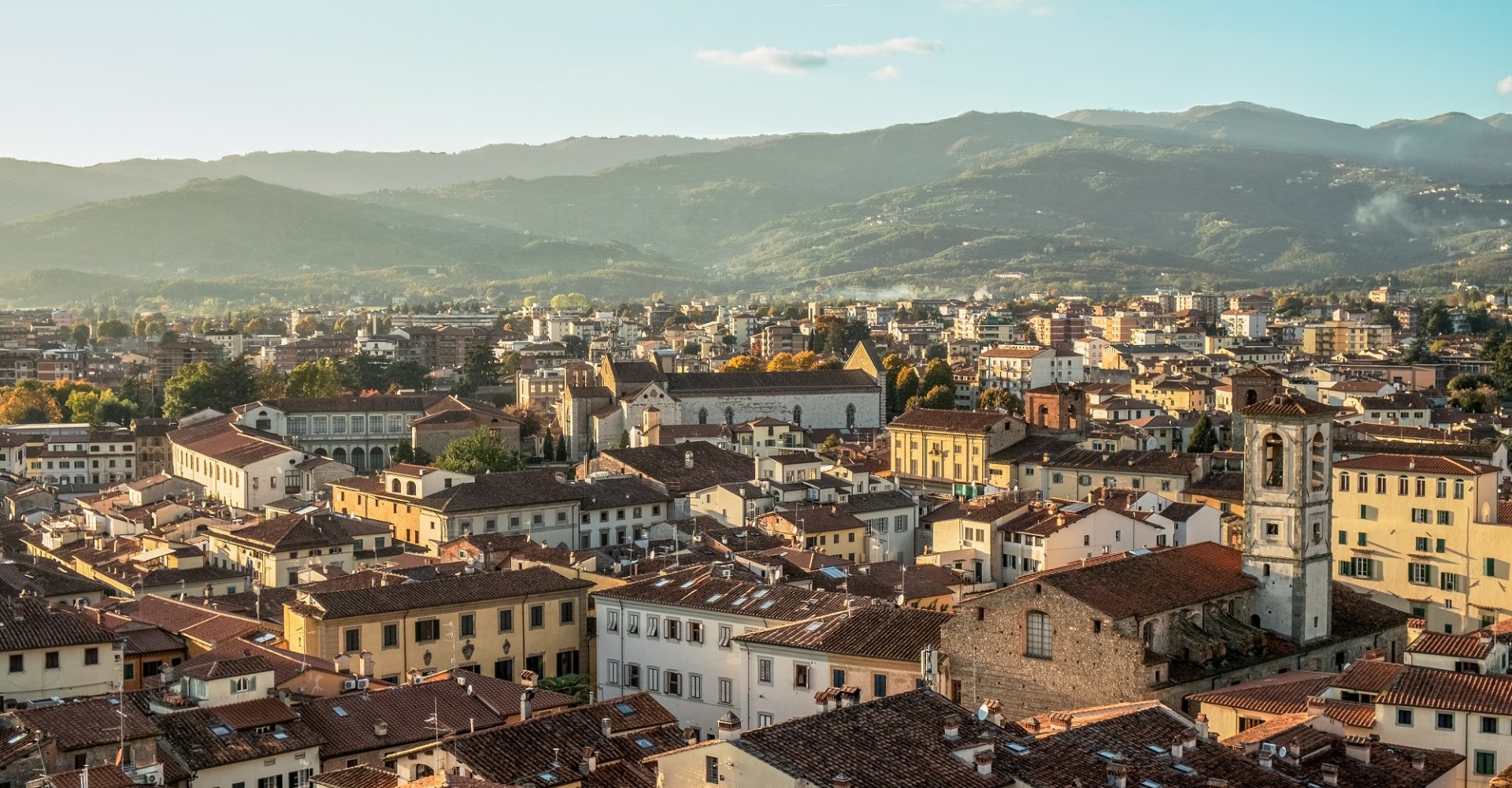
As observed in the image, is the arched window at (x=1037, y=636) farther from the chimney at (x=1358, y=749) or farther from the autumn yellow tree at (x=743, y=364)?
the autumn yellow tree at (x=743, y=364)

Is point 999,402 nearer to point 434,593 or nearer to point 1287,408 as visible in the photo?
point 1287,408

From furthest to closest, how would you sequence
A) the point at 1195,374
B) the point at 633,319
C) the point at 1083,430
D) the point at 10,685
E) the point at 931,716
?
the point at 633,319
the point at 1195,374
the point at 1083,430
the point at 10,685
the point at 931,716

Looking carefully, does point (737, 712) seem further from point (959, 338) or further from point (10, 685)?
point (959, 338)

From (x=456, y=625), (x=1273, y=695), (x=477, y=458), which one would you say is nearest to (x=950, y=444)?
(x=477, y=458)

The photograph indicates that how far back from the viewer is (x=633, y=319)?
182 metres

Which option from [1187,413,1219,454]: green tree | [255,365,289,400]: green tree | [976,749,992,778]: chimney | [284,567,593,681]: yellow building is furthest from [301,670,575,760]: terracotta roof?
[255,365,289,400]: green tree

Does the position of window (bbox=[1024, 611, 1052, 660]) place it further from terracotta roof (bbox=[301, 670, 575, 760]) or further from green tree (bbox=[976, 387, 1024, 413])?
green tree (bbox=[976, 387, 1024, 413])

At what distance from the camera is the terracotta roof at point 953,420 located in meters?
65.5

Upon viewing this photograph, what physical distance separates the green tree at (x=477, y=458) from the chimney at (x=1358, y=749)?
47527 mm

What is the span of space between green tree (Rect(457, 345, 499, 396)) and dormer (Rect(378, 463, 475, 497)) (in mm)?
55965

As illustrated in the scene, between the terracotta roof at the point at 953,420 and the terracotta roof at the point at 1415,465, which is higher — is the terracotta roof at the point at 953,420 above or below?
below

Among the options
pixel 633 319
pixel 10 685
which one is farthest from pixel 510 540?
pixel 633 319

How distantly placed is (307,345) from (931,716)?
446 feet


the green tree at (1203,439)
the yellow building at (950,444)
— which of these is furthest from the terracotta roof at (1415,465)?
the green tree at (1203,439)
